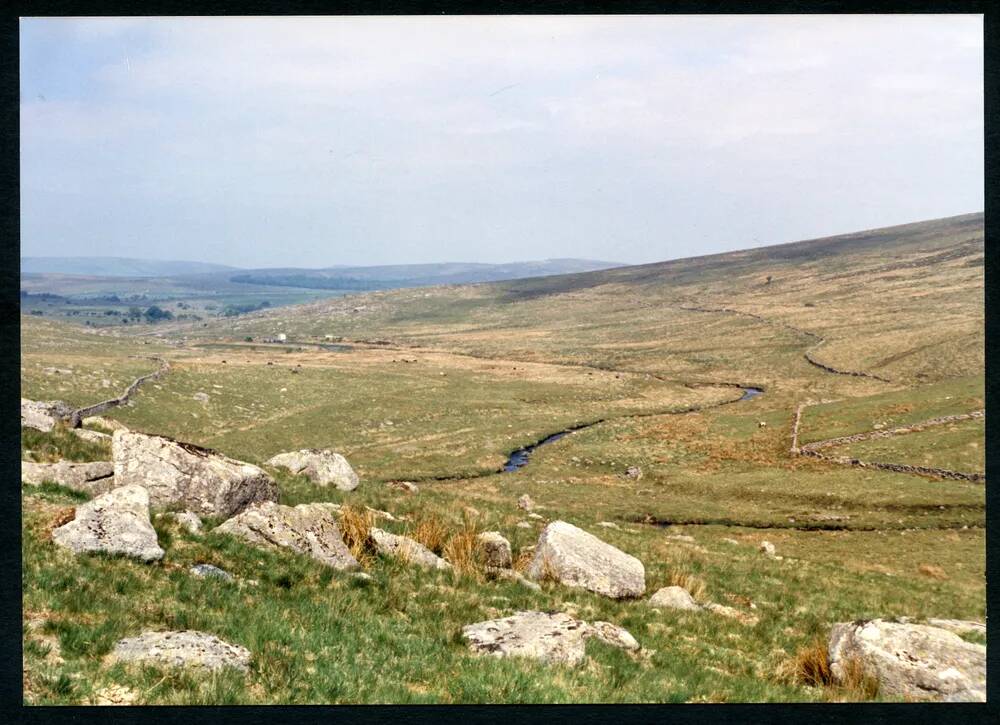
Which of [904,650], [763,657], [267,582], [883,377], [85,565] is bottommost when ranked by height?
[883,377]

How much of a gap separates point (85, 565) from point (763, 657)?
11.4m

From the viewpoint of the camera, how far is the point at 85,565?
945cm

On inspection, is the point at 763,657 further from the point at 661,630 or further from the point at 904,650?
the point at 904,650

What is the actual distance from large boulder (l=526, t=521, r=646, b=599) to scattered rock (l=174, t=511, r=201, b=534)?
7036 millimetres

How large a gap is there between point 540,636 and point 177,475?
27.0 feet

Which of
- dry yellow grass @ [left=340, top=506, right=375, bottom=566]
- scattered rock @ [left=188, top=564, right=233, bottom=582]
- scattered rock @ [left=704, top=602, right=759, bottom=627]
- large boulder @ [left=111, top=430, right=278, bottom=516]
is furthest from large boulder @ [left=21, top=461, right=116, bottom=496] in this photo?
scattered rock @ [left=704, top=602, right=759, bottom=627]

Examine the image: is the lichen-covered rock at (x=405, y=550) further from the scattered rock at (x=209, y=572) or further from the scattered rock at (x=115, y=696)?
the scattered rock at (x=115, y=696)

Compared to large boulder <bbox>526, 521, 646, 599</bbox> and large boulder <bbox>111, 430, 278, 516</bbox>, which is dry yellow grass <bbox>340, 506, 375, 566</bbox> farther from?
large boulder <bbox>526, 521, 646, 599</bbox>

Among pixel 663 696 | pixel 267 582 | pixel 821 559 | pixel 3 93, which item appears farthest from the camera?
pixel 821 559

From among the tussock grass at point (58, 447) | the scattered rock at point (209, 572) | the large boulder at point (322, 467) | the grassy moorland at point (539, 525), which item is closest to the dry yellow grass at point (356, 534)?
the grassy moorland at point (539, 525)

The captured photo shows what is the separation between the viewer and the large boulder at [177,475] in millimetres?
12875

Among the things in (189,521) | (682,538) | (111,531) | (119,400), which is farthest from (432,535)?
(119,400)

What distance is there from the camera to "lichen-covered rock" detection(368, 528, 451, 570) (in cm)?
1341

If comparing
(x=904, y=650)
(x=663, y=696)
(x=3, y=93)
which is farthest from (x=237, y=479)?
(x=904, y=650)
